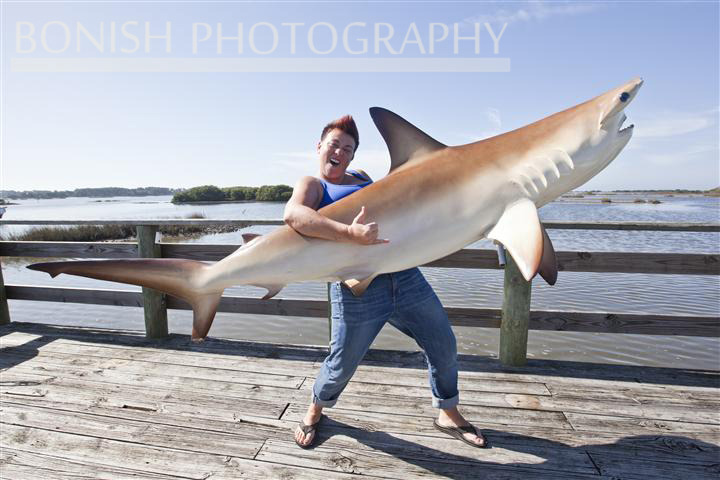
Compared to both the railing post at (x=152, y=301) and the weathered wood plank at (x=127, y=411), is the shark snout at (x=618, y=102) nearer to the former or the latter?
the weathered wood plank at (x=127, y=411)

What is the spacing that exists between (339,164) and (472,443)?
175 centimetres

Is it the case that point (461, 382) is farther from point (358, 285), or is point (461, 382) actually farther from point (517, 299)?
point (358, 285)

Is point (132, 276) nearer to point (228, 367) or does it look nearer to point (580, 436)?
point (228, 367)

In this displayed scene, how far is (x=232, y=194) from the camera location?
6488cm

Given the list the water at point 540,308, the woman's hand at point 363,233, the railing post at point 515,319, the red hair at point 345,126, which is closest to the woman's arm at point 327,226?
the woman's hand at point 363,233

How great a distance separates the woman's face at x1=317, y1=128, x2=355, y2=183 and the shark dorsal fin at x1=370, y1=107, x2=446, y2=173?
0.81 feet

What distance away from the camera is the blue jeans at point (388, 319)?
220cm

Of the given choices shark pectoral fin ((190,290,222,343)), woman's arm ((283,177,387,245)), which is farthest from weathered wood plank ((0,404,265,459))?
woman's arm ((283,177,387,245))

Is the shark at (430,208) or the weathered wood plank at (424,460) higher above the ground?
the shark at (430,208)

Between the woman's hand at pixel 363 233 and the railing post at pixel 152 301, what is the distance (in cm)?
310

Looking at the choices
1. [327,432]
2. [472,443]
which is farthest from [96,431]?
[472,443]

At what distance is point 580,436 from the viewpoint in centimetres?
246

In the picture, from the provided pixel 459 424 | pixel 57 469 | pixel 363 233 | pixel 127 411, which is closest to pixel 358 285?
pixel 363 233

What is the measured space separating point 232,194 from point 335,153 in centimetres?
6628
